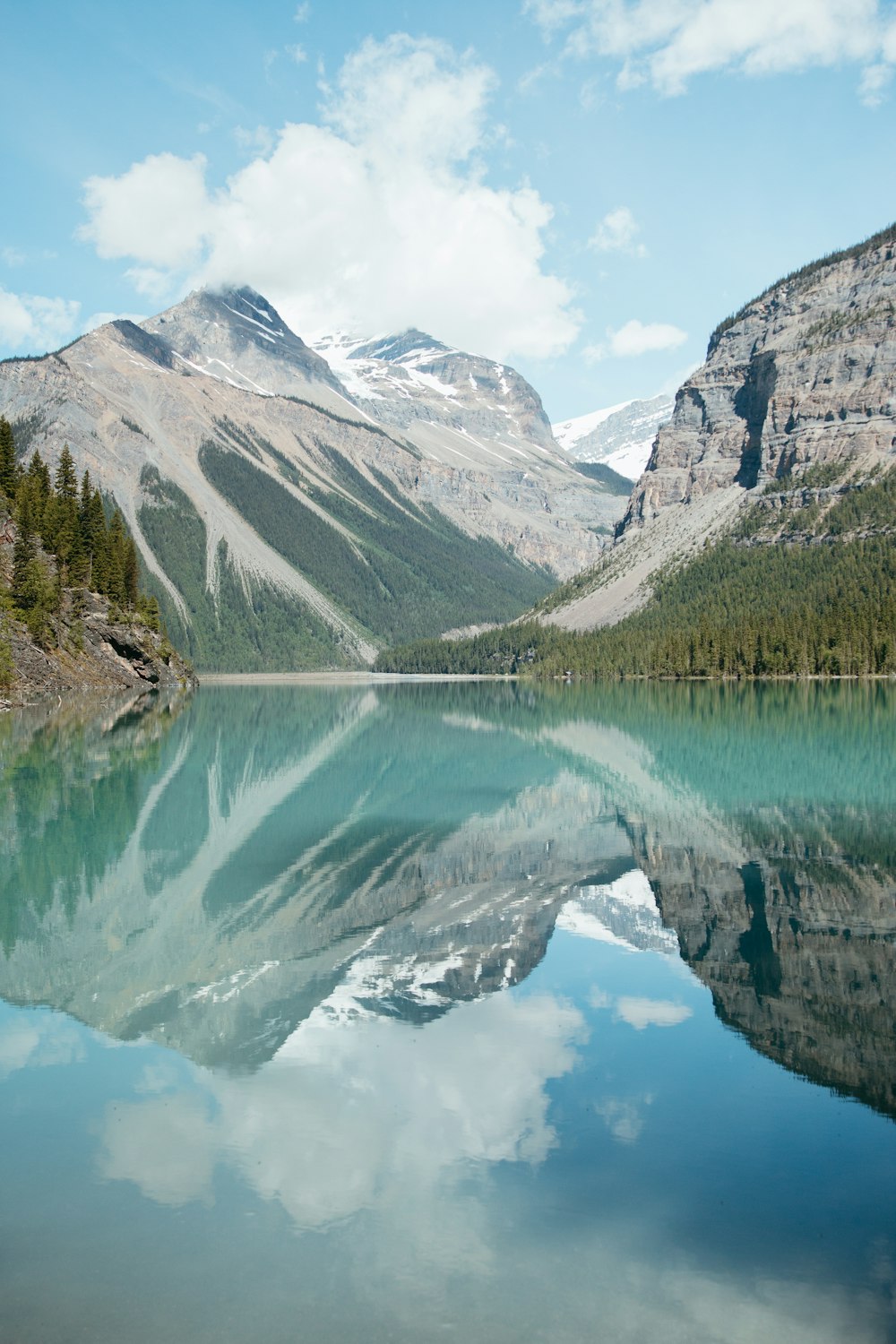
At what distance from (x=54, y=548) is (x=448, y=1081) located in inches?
3490

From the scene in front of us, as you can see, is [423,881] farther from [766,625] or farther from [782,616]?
[782,616]

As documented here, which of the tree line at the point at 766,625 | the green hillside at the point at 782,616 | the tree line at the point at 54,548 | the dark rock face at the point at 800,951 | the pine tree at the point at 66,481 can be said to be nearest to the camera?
the dark rock face at the point at 800,951

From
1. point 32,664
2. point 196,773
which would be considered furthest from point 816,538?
point 196,773

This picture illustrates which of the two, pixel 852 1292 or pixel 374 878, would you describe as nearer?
pixel 852 1292

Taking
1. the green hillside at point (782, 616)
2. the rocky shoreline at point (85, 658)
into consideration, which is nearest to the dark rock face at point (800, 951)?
the rocky shoreline at point (85, 658)

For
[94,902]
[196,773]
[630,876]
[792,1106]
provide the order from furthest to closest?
[196,773] < [630,876] < [94,902] < [792,1106]

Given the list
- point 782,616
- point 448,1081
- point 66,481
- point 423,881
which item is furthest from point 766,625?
point 448,1081

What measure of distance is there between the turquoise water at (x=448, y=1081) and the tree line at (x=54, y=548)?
182ft

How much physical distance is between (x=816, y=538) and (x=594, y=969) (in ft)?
623

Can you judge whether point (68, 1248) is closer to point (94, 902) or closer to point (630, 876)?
point (94, 902)

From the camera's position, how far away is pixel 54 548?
301 feet

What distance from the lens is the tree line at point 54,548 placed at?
81.4m

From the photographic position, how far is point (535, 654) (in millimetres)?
199125

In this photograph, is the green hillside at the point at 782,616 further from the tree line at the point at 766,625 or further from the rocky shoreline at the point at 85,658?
the rocky shoreline at the point at 85,658
